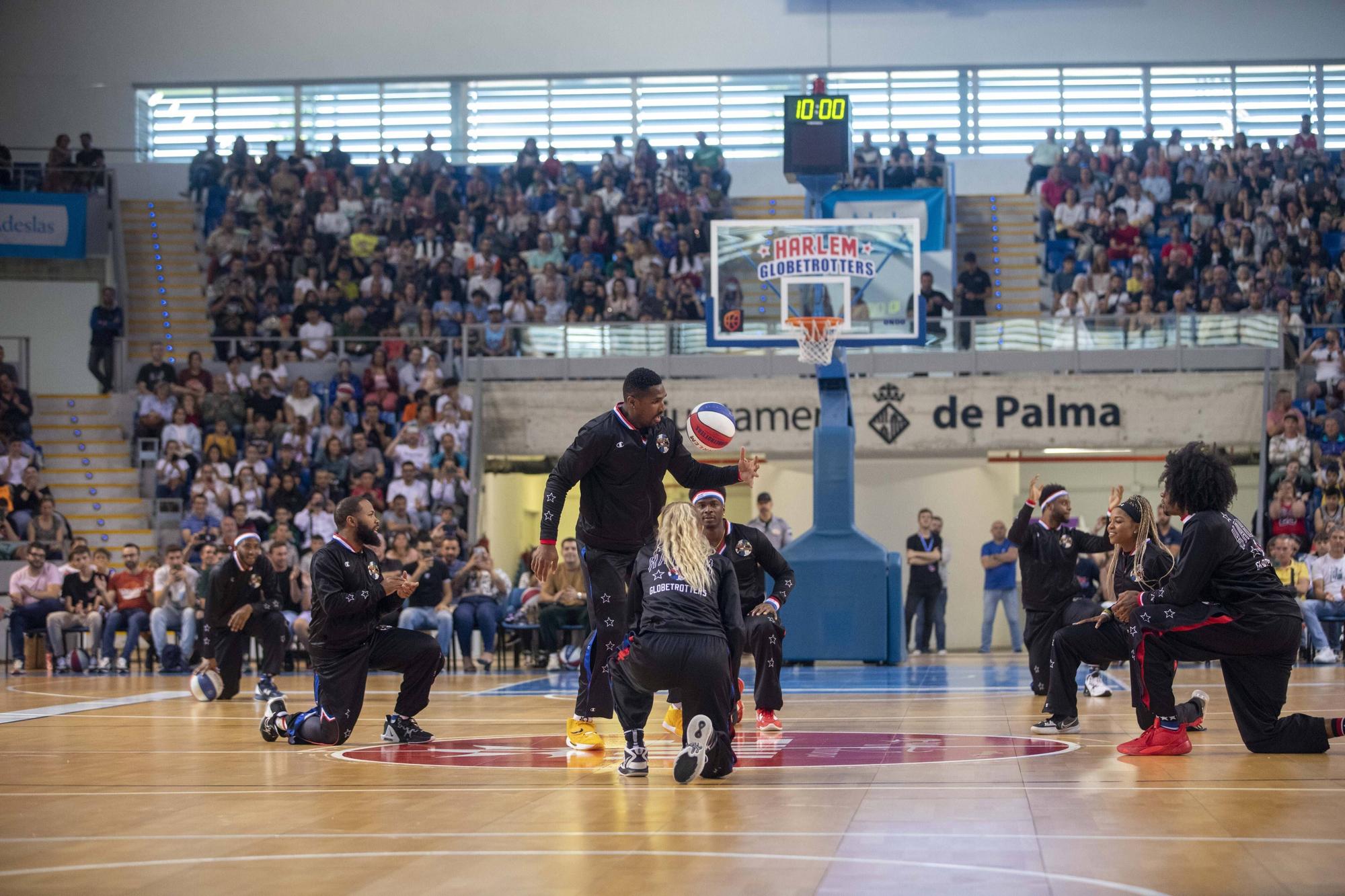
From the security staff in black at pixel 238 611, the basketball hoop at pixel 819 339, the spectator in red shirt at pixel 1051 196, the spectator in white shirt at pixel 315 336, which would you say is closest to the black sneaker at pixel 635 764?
the security staff in black at pixel 238 611

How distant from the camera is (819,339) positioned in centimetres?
1783

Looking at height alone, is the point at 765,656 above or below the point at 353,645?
below

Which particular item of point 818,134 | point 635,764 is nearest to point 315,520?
point 818,134

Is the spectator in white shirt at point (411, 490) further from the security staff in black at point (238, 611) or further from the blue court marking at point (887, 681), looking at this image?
the security staff in black at point (238, 611)

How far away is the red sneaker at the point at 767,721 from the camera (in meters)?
10.2

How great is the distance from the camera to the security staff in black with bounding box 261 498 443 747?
9.54m

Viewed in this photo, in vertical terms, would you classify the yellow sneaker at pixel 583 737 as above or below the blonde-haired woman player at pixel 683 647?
below

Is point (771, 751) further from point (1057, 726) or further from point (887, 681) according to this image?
point (887, 681)

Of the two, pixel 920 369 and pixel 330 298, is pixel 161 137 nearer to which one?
pixel 330 298

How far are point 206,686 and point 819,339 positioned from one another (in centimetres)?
800

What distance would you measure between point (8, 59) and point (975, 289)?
789 inches

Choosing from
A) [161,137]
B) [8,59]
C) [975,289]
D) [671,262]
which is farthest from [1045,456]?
[8,59]

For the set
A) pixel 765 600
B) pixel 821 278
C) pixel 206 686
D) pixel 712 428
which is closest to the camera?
pixel 712 428

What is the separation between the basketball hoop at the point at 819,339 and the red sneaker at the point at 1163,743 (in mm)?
9884
